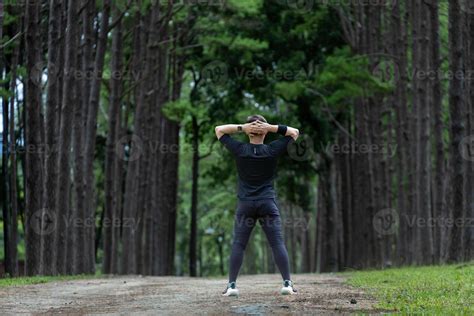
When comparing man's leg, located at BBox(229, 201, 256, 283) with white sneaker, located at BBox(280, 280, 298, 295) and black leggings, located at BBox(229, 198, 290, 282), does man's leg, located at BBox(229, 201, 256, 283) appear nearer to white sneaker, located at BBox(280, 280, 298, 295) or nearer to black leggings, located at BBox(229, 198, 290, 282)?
black leggings, located at BBox(229, 198, 290, 282)

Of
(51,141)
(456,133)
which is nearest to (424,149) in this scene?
(456,133)

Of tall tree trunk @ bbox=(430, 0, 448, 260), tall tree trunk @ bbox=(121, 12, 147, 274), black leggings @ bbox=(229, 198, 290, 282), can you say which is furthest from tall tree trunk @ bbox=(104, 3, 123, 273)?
black leggings @ bbox=(229, 198, 290, 282)

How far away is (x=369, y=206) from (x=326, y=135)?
416 cm

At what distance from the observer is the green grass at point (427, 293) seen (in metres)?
7.83

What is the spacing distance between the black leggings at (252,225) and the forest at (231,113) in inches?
362

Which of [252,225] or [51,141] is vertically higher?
[51,141]

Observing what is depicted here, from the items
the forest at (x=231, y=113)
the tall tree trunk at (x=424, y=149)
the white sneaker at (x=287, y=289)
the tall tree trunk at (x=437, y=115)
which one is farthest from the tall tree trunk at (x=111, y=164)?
the white sneaker at (x=287, y=289)

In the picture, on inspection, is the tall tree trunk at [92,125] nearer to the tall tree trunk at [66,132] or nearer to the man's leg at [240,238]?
the tall tree trunk at [66,132]

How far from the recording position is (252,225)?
32.0 feet

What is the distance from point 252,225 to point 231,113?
797 inches

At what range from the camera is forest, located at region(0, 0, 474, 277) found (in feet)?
63.3

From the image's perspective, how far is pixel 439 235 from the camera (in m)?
27.0

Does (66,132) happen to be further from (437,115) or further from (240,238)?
(240,238)

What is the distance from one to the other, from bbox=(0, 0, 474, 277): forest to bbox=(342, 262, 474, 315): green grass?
18.6 feet
